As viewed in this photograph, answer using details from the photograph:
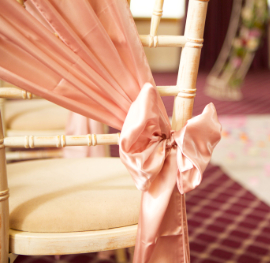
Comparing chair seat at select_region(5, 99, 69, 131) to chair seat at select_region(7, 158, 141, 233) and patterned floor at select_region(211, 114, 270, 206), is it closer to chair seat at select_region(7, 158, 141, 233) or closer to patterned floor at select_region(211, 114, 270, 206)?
chair seat at select_region(7, 158, 141, 233)

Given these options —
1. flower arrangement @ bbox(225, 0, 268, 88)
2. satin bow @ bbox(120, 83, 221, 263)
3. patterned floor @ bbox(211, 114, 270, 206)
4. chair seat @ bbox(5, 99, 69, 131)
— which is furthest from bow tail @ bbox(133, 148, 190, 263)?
flower arrangement @ bbox(225, 0, 268, 88)

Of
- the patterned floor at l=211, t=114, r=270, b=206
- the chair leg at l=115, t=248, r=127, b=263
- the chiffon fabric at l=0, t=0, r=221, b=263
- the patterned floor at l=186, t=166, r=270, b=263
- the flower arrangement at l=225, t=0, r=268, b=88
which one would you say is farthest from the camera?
the flower arrangement at l=225, t=0, r=268, b=88

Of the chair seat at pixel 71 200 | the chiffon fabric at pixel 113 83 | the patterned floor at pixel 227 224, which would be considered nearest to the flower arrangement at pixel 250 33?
the patterned floor at pixel 227 224

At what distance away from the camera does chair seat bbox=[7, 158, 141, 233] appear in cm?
75

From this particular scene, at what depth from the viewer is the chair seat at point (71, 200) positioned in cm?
75

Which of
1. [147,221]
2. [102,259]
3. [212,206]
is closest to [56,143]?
[147,221]

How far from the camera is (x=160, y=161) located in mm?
696

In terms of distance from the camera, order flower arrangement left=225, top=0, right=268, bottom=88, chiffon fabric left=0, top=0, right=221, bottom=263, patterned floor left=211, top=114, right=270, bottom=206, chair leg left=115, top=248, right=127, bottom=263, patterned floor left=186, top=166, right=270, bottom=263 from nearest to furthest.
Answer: chiffon fabric left=0, top=0, right=221, bottom=263, chair leg left=115, top=248, right=127, bottom=263, patterned floor left=186, top=166, right=270, bottom=263, patterned floor left=211, top=114, right=270, bottom=206, flower arrangement left=225, top=0, right=268, bottom=88

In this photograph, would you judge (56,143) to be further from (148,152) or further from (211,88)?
(211,88)

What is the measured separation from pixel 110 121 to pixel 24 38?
9.4 inches

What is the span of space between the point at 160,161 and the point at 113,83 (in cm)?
19

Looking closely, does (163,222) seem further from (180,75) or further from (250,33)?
(250,33)

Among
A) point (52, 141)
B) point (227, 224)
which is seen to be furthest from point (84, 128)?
point (227, 224)

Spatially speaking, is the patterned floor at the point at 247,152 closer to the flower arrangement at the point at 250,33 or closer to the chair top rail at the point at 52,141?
the flower arrangement at the point at 250,33
